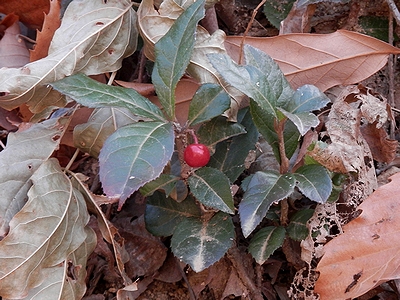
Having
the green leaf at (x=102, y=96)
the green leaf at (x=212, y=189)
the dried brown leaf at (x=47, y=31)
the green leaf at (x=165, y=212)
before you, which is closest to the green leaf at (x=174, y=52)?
the green leaf at (x=102, y=96)

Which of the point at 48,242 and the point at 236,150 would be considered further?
the point at 236,150

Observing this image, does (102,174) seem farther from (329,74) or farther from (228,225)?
(329,74)

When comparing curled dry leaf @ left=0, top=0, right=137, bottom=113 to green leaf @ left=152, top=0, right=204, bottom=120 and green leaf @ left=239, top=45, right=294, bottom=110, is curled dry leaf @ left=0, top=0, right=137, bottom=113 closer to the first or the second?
green leaf @ left=152, top=0, right=204, bottom=120

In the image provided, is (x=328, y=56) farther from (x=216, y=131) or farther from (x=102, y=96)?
(x=102, y=96)

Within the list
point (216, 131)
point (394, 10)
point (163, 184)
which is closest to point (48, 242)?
point (163, 184)

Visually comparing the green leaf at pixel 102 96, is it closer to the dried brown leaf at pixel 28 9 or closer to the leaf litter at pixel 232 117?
the leaf litter at pixel 232 117

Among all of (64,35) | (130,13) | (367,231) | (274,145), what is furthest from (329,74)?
(64,35)

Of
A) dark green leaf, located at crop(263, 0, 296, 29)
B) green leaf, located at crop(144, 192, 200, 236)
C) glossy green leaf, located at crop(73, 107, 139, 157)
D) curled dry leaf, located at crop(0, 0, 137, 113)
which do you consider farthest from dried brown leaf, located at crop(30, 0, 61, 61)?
dark green leaf, located at crop(263, 0, 296, 29)
